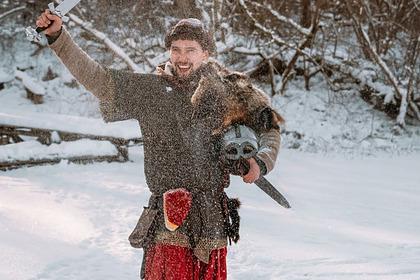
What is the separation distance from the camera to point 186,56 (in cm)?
222

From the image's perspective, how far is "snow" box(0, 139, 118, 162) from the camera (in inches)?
319

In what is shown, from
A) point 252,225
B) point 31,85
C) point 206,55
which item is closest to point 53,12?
point 206,55

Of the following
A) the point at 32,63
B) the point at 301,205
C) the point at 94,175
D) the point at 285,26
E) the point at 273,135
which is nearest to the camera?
the point at 273,135

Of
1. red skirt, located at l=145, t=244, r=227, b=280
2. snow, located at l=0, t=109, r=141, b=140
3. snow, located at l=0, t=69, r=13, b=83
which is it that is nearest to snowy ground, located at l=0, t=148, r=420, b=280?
snow, located at l=0, t=109, r=141, b=140

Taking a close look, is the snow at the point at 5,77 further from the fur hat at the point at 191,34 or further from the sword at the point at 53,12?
the sword at the point at 53,12

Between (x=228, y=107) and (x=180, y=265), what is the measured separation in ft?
2.10

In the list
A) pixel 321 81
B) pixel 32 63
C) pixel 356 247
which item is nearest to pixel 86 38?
pixel 32 63

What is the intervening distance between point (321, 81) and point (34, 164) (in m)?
9.67

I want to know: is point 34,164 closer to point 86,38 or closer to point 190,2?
point 190,2

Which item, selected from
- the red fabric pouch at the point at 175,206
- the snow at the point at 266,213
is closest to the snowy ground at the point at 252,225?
the snow at the point at 266,213

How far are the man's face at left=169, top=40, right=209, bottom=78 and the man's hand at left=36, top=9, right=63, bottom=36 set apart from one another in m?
0.49

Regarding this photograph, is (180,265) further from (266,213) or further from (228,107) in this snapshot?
(266,213)

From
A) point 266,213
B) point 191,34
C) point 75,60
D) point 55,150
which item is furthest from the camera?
point 55,150

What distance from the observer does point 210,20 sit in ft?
36.8
